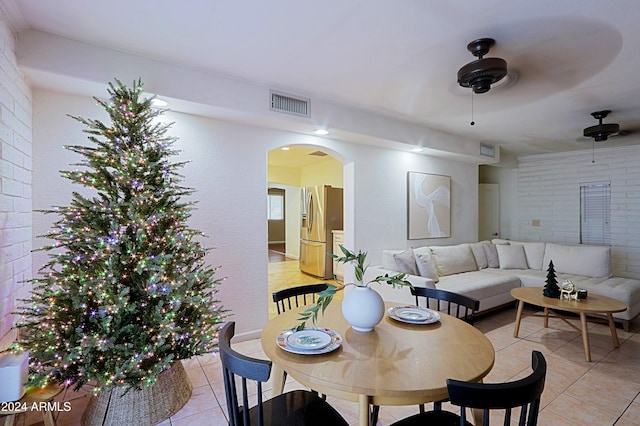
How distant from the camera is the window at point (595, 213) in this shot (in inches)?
205

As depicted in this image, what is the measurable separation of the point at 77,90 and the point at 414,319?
2919mm

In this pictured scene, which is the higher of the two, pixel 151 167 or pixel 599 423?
pixel 151 167

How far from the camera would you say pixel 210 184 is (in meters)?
3.06

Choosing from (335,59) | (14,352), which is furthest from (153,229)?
(335,59)

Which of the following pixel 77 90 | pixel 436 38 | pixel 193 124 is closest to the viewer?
pixel 436 38

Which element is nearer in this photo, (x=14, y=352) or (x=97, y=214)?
(x=14, y=352)

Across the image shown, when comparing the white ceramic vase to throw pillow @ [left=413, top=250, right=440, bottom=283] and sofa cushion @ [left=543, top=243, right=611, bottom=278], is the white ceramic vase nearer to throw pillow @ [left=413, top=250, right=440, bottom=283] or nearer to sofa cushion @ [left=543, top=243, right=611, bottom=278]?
throw pillow @ [left=413, top=250, right=440, bottom=283]

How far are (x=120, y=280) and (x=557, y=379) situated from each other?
3340 millimetres

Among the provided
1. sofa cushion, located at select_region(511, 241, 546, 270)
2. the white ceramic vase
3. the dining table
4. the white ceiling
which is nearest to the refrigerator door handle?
the white ceiling

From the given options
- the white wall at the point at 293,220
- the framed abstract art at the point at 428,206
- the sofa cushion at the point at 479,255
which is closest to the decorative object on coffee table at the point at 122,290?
the framed abstract art at the point at 428,206

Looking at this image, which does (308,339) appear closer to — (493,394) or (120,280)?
(493,394)

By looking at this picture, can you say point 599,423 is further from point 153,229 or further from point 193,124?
point 193,124

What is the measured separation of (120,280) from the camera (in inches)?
74.3

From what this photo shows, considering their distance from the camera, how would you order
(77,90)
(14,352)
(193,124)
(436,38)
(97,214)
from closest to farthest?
1. (14,352)
2. (97,214)
3. (436,38)
4. (77,90)
5. (193,124)
